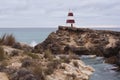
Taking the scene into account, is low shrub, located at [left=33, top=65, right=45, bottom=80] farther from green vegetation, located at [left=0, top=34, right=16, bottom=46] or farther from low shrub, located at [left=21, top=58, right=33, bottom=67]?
green vegetation, located at [left=0, top=34, right=16, bottom=46]

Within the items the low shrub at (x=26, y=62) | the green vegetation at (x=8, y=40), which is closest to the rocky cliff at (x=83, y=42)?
the green vegetation at (x=8, y=40)

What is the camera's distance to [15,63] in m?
20.1

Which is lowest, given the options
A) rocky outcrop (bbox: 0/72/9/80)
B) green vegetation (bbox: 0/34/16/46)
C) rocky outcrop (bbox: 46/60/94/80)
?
rocky outcrop (bbox: 46/60/94/80)

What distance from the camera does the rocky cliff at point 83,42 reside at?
35.4 m

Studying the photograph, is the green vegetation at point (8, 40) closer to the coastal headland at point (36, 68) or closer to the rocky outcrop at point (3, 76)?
the coastal headland at point (36, 68)

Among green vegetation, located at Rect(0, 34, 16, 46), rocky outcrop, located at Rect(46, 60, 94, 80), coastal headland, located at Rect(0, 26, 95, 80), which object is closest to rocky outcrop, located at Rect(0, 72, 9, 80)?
coastal headland, located at Rect(0, 26, 95, 80)

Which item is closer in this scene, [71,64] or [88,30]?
[71,64]

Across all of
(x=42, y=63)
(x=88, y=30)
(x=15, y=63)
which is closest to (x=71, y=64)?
(x=42, y=63)

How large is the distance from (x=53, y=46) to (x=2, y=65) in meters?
18.4

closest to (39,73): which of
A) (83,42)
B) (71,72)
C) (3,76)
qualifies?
(3,76)

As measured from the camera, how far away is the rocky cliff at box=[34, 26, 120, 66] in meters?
35.4

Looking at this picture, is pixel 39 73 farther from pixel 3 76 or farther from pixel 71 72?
pixel 71 72

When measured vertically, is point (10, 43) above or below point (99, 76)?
above

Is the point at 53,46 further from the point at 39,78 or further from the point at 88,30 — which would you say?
the point at 39,78
